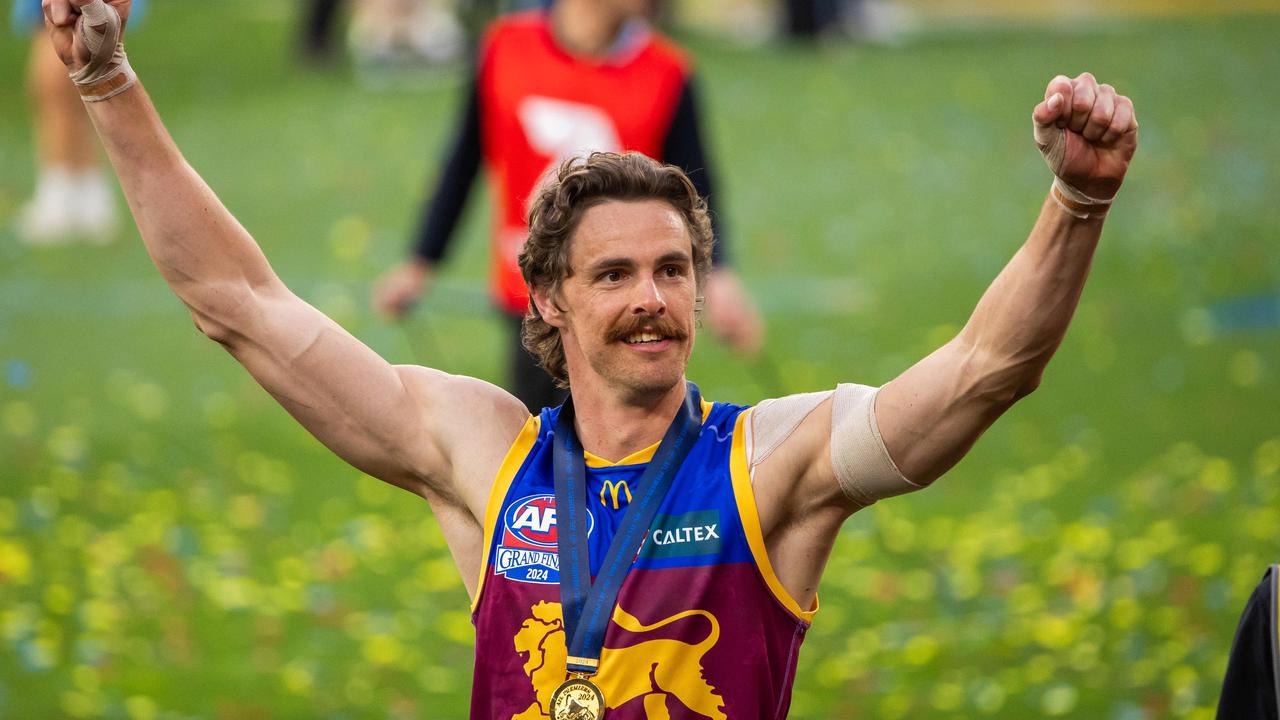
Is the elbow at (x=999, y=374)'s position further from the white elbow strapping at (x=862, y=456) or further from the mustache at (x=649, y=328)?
the mustache at (x=649, y=328)

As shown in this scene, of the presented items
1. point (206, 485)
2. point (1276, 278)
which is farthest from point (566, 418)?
point (1276, 278)

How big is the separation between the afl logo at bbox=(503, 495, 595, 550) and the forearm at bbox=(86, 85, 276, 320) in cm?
77

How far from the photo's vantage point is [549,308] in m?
4.23

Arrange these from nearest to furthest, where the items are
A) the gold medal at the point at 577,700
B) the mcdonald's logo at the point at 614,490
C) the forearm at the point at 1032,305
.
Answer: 1. the forearm at the point at 1032,305
2. the gold medal at the point at 577,700
3. the mcdonald's logo at the point at 614,490

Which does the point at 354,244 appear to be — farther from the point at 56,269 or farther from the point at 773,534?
the point at 773,534

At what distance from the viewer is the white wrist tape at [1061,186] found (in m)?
3.45

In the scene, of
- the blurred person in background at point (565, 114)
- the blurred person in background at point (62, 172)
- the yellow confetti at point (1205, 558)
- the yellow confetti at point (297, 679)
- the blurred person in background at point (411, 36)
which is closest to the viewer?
the blurred person in background at point (565, 114)

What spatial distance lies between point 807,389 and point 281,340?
7.78 m

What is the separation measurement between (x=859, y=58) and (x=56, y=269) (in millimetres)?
10908

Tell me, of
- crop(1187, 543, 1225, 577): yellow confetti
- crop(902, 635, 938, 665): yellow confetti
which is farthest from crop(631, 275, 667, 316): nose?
crop(1187, 543, 1225, 577): yellow confetti

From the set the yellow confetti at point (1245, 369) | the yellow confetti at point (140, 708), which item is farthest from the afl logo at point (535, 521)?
the yellow confetti at point (1245, 369)

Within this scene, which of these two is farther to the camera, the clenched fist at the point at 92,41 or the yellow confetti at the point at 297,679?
the yellow confetti at the point at 297,679

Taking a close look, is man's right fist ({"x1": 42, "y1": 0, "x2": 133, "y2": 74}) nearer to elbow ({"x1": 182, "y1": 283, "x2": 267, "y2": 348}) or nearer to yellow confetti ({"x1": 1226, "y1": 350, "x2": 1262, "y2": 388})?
elbow ({"x1": 182, "y1": 283, "x2": 267, "y2": 348})

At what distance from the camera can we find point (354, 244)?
16.7 meters
